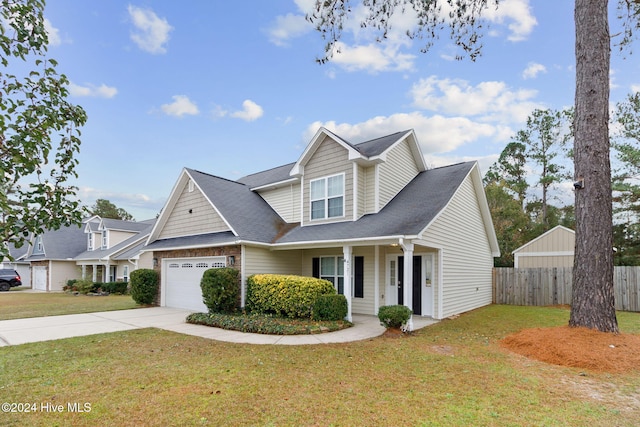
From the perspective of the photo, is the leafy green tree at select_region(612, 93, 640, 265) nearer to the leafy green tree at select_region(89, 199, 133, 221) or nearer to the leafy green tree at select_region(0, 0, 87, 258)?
the leafy green tree at select_region(0, 0, 87, 258)

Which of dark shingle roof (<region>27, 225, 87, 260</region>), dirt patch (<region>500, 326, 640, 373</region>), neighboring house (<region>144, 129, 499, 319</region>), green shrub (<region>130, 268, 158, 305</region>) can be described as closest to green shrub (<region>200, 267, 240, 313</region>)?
neighboring house (<region>144, 129, 499, 319</region>)

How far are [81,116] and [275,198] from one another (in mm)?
12989

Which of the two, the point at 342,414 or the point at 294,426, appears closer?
the point at 294,426

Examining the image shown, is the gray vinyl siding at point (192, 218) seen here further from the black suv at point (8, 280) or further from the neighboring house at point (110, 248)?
the black suv at point (8, 280)

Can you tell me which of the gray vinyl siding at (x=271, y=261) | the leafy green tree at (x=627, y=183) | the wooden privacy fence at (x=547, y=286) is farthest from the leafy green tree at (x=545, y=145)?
the gray vinyl siding at (x=271, y=261)

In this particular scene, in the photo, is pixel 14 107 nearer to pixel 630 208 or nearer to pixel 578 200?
pixel 578 200

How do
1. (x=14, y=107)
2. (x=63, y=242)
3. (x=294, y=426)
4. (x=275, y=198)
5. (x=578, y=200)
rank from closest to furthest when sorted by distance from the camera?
(x=14, y=107) < (x=294, y=426) < (x=578, y=200) < (x=275, y=198) < (x=63, y=242)

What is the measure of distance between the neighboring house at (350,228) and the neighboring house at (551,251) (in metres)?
6.14

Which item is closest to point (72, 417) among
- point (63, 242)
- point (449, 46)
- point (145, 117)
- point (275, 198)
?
point (449, 46)

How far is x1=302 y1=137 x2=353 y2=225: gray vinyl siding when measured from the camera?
12.5 metres

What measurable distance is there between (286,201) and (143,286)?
713cm

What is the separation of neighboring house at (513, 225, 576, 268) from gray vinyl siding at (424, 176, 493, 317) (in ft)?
17.6

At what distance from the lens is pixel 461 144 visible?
20000 millimetres

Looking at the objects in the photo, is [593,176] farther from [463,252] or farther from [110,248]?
[110,248]
